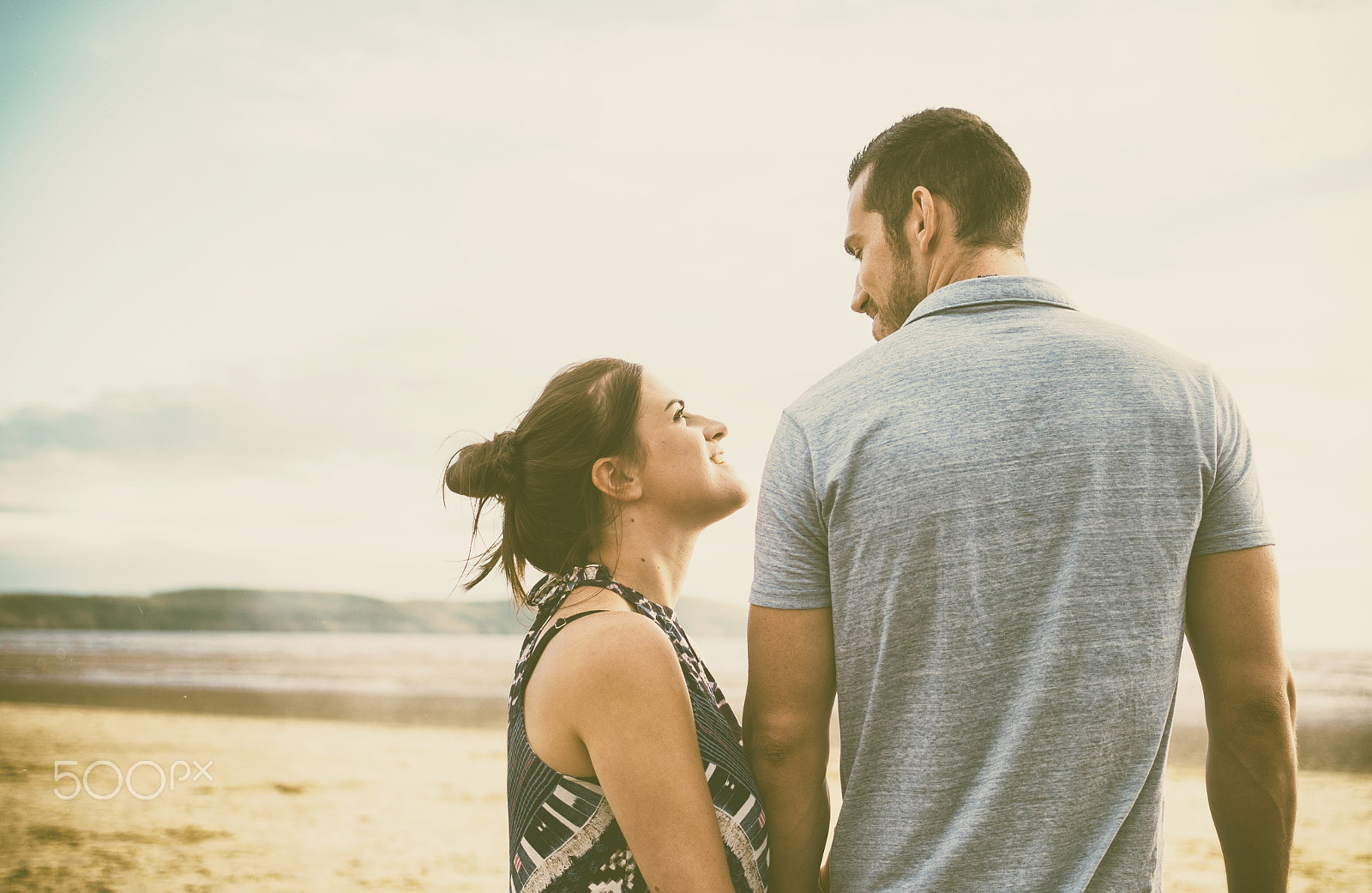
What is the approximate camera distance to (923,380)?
138cm

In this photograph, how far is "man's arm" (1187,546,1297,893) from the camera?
1.45 metres

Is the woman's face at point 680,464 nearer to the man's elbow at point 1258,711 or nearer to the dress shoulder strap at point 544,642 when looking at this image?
the dress shoulder strap at point 544,642

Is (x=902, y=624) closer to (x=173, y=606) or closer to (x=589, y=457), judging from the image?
(x=589, y=457)

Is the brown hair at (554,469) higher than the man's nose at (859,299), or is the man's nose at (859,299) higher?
the man's nose at (859,299)

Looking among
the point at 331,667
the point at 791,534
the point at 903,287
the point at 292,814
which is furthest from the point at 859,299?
the point at 331,667

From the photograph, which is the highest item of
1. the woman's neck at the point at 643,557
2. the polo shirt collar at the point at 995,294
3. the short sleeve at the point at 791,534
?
the polo shirt collar at the point at 995,294

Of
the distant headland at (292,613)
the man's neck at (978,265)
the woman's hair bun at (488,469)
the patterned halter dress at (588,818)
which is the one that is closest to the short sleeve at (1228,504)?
the man's neck at (978,265)

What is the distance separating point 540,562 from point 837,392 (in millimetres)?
944

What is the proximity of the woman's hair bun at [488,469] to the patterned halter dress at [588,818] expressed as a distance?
1.48 feet

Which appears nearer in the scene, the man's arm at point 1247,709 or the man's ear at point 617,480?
the man's arm at point 1247,709

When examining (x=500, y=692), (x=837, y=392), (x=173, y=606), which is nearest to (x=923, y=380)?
(x=837, y=392)

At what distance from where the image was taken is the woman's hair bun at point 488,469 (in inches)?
79.9

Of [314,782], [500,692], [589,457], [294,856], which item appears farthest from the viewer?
[500,692]

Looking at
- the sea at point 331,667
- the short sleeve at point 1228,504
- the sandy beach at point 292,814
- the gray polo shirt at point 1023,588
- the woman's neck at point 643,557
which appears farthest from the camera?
the sea at point 331,667
